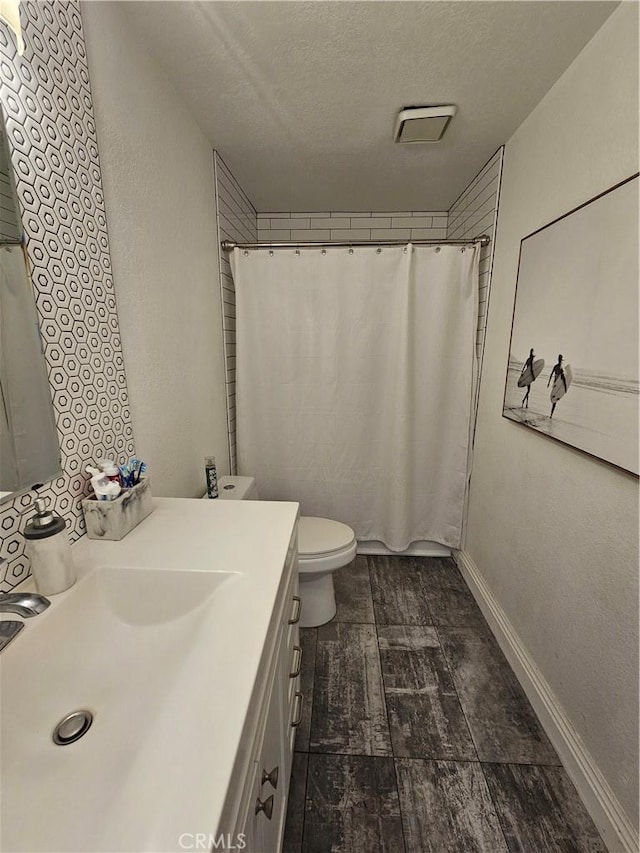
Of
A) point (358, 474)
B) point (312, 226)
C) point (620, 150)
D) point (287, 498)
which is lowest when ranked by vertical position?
point (287, 498)

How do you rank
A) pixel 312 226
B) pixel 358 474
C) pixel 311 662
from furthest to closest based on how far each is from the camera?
pixel 312 226 → pixel 358 474 → pixel 311 662

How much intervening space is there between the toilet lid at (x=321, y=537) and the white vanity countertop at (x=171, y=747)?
85cm

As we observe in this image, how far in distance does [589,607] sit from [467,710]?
0.62 meters

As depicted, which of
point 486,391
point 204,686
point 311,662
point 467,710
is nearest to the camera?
point 204,686

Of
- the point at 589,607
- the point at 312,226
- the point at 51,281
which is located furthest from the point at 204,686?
the point at 312,226

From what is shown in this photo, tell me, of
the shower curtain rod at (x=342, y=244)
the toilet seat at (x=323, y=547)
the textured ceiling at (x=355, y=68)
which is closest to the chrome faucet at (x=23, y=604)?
the toilet seat at (x=323, y=547)

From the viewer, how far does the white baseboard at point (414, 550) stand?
2301 millimetres

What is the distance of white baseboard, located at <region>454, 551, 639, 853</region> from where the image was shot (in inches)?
37.9

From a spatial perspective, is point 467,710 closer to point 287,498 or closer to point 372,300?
point 287,498

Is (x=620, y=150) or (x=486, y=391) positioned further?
(x=486, y=391)

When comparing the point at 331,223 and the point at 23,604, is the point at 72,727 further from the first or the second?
the point at 331,223

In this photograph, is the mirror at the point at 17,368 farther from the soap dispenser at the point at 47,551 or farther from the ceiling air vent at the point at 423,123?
the ceiling air vent at the point at 423,123

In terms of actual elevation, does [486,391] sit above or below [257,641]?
above

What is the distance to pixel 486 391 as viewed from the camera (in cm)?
189
